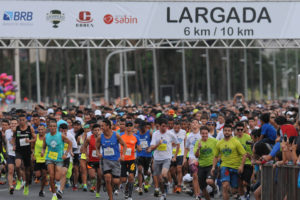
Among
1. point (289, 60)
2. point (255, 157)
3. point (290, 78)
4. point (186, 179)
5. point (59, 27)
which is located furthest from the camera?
point (289, 60)

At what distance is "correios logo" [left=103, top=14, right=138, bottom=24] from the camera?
85.7 feet

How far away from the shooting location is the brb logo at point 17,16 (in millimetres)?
25375

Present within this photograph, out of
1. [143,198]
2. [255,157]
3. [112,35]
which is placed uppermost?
[112,35]

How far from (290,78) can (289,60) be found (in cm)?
2012

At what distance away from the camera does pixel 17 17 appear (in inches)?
1004

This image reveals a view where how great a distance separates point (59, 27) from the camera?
84.7ft

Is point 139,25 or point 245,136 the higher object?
point 139,25

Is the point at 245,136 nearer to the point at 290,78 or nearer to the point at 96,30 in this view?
the point at 96,30

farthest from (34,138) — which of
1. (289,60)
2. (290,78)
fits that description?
(289,60)

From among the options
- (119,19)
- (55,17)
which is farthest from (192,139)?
(55,17)

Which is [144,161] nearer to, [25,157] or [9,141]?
[25,157]

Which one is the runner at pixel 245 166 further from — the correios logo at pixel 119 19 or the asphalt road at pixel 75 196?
the correios logo at pixel 119 19

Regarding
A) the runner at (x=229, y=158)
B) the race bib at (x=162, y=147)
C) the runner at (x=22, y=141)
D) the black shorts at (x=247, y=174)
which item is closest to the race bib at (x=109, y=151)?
the race bib at (x=162, y=147)

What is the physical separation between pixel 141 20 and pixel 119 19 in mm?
720
